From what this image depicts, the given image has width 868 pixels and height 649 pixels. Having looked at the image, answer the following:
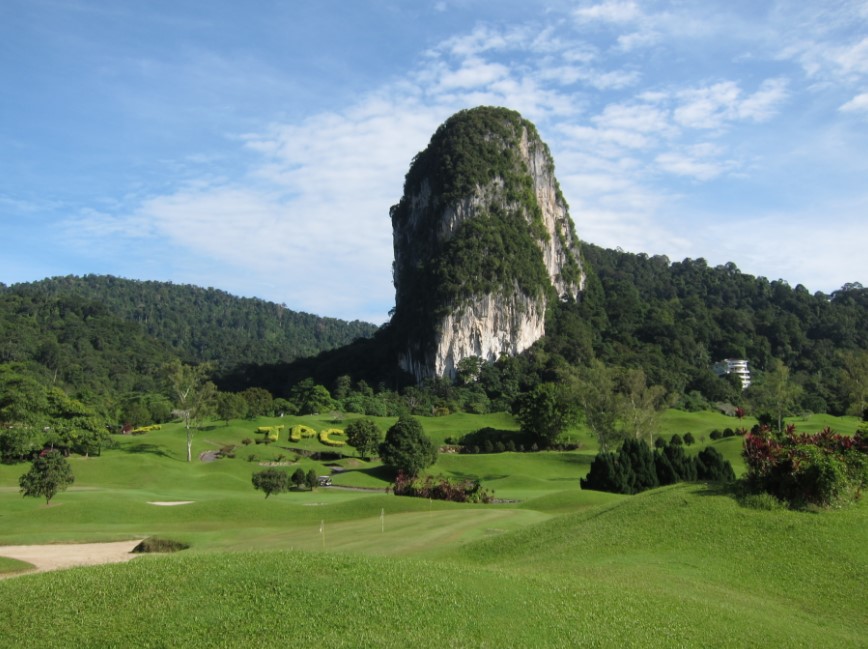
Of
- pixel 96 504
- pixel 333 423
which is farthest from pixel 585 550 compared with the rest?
pixel 333 423

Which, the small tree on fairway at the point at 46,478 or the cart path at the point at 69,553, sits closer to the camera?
the cart path at the point at 69,553

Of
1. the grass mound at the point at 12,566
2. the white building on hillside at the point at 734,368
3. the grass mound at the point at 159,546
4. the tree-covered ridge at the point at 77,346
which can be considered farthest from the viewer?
the white building on hillside at the point at 734,368

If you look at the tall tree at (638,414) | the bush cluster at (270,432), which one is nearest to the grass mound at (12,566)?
the tall tree at (638,414)

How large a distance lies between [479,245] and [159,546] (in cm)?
11449

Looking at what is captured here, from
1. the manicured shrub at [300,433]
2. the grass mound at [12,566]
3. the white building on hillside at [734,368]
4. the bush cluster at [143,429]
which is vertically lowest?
the grass mound at [12,566]

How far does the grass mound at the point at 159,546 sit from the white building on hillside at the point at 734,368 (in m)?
119

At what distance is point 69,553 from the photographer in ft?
71.7

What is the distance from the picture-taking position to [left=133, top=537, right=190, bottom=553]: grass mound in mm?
22073

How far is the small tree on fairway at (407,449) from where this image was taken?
2111 inches

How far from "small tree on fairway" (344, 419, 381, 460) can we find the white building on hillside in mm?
82944

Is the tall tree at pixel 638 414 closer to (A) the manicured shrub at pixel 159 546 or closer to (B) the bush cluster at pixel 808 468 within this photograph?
(B) the bush cluster at pixel 808 468

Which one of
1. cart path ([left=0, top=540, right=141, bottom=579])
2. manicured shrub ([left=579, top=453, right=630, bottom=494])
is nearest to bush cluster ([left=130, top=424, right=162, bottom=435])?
cart path ([left=0, top=540, right=141, bottom=579])

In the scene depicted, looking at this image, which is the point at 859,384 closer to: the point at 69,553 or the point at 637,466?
the point at 637,466

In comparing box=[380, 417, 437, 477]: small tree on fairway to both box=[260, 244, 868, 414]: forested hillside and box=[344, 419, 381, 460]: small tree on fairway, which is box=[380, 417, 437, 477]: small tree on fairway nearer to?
box=[344, 419, 381, 460]: small tree on fairway
